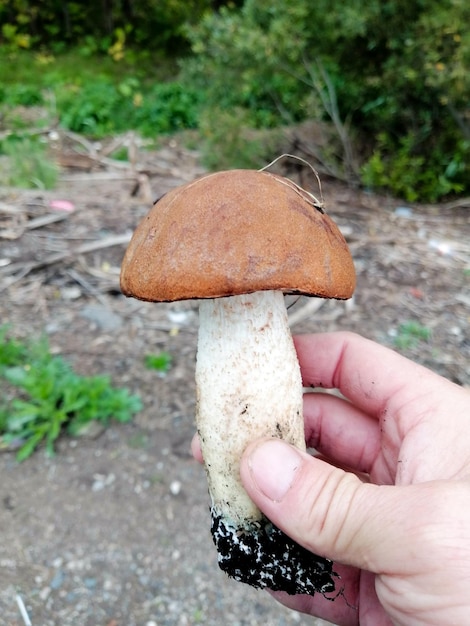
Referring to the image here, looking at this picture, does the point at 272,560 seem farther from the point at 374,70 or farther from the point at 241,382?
the point at 374,70

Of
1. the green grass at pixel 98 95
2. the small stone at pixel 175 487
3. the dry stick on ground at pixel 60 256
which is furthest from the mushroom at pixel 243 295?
the green grass at pixel 98 95

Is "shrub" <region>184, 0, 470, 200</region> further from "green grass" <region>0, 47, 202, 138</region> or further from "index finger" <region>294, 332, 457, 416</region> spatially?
"index finger" <region>294, 332, 457, 416</region>

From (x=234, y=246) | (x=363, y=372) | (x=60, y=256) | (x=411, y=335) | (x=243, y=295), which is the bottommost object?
(x=60, y=256)

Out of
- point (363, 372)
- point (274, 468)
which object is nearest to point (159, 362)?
point (363, 372)

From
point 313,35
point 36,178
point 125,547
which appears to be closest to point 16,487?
point 125,547

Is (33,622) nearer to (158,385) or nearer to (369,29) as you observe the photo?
(158,385)

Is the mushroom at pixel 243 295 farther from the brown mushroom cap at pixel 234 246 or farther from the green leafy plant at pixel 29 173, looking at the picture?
the green leafy plant at pixel 29 173

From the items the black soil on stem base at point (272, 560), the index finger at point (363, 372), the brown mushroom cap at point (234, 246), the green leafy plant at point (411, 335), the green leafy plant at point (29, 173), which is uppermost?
the brown mushroom cap at point (234, 246)
